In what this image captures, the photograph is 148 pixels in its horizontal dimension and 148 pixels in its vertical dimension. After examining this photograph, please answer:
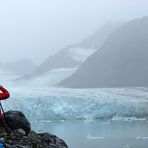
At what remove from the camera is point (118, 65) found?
84.7m

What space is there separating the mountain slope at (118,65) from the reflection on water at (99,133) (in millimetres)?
32945

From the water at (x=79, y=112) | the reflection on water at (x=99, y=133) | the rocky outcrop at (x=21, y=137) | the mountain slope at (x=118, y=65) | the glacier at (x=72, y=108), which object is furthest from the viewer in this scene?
A: the mountain slope at (x=118, y=65)

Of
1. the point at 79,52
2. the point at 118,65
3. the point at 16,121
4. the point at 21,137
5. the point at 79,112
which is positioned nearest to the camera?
the point at 21,137

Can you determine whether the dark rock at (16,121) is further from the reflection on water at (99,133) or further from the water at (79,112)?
the water at (79,112)

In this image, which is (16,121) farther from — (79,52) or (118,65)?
(79,52)

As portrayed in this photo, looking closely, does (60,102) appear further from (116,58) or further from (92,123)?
(116,58)

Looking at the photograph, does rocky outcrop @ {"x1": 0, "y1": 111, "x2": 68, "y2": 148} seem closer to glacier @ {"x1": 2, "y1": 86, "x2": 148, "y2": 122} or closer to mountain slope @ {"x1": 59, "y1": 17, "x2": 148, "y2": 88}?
glacier @ {"x1": 2, "y1": 86, "x2": 148, "y2": 122}

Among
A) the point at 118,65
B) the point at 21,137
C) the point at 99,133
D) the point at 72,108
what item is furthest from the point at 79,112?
the point at 118,65

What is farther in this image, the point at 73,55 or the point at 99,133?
the point at 73,55

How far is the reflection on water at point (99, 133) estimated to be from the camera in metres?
28.5

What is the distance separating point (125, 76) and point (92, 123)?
122ft

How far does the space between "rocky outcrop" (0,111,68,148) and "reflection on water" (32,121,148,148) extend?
15795mm

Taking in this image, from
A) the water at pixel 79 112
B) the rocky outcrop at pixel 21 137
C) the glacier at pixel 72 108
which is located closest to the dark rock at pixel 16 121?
the rocky outcrop at pixel 21 137

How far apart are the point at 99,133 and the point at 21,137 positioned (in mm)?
27465
